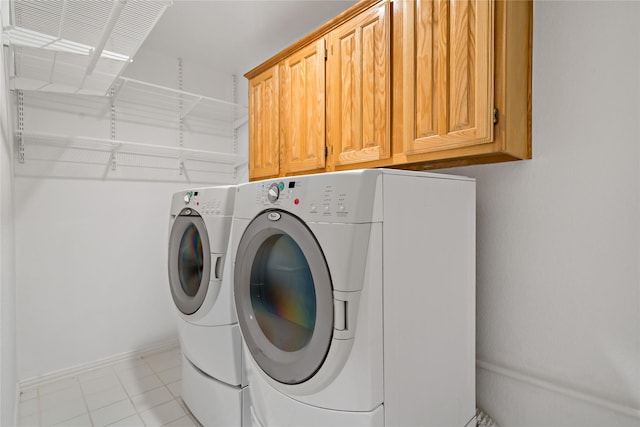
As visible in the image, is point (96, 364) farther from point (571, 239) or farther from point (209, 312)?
point (571, 239)

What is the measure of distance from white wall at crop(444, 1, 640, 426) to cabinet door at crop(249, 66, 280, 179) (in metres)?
1.35

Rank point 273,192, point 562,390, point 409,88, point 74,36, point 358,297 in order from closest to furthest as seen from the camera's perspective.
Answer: point 358,297
point 273,192
point 562,390
point 409,88
point 74,36

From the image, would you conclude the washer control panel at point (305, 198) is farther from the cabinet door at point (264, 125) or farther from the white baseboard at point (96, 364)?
the white baseboard at point (96, 364)

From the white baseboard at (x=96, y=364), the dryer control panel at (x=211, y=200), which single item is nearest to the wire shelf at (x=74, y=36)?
the dryer control panel at (x=211, y=200)

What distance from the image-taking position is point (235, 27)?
2352 mm

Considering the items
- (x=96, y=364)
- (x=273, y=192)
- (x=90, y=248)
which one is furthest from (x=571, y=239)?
(x=96, y=364)

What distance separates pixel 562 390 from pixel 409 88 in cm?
136

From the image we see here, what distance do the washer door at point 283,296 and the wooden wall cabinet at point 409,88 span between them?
2.17ft

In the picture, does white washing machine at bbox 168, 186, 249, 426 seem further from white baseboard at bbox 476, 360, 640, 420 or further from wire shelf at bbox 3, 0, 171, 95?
white baseboard at bbox 476, 360, 640, 420

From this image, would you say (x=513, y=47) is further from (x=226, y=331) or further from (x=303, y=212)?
(x=226, y=331)

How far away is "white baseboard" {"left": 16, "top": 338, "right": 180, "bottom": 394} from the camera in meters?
2.18

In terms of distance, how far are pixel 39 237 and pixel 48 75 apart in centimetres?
110

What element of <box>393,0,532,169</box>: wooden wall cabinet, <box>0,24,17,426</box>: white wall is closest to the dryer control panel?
<box>0,24,17,426</box>: white wall

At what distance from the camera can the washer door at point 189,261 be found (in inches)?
65.8
